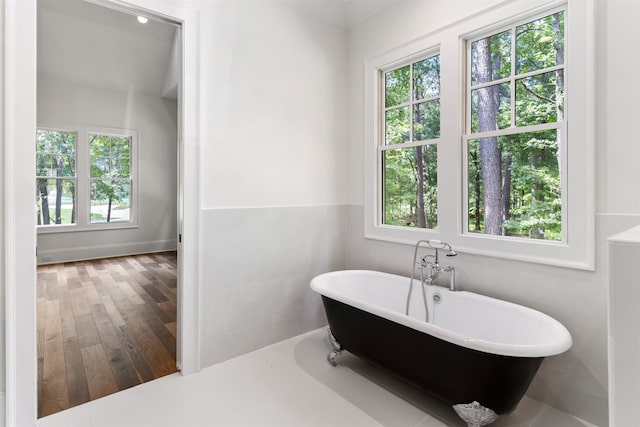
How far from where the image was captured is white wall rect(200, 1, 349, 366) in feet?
7.33

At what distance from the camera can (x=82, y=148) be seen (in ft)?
17.3

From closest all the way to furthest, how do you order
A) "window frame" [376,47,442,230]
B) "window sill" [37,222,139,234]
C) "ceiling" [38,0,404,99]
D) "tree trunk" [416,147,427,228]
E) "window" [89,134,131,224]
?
"window frame" [376,47,442,230] < "tree trunk" [416,147,427,228] < "ceiling" [38,0,404,99] < "window sill" [37,222,139,234] < "window" [89,134,131,224]

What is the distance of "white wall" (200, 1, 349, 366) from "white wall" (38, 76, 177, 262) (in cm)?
436

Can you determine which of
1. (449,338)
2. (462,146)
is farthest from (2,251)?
(462,146)

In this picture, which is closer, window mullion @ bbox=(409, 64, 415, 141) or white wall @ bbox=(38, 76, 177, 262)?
window mullion @ bbox=(409, 64, 415, 141)

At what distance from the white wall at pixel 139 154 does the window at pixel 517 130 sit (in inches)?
220

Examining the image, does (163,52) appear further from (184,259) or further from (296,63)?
(184,259)

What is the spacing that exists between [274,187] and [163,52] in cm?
391

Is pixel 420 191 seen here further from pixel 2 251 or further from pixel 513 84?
pixel 2 251

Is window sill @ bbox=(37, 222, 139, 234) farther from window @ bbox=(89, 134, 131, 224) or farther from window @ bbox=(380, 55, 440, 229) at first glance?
window @ bbox=(380, 55, 440, 229)

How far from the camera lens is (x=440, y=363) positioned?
1582 mm

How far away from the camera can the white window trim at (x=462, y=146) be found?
1671 millimetres

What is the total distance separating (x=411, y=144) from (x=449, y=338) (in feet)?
5.21

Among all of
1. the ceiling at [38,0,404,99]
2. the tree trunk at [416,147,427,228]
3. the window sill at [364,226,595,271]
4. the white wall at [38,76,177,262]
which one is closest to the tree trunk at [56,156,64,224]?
the white wall at [38,76,177,262]
